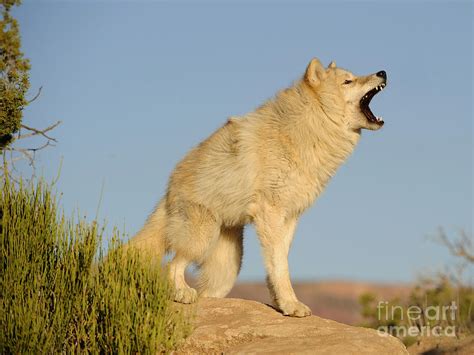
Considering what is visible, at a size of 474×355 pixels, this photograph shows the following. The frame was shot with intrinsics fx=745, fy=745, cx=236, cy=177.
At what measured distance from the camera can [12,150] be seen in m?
8.41

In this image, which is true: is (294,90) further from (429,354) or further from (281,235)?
(429,354)

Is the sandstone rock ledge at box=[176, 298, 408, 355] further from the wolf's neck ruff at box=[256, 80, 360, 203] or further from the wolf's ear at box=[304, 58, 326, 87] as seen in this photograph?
the wolf's ear at box=[304, 58, 326, 87]

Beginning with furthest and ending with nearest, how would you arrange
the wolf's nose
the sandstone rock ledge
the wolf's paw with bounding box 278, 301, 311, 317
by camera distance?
the wolf's nose
the wolf's paw with bounding box 278, 301, 311, 317
the sandstone rock ledge

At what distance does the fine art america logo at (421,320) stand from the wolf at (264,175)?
334 centimetres

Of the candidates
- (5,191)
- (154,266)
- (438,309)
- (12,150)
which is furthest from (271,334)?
(438,309)

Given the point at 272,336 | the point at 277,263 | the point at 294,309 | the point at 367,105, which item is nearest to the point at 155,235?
the point at 277,263

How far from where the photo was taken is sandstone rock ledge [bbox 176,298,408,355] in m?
6.77

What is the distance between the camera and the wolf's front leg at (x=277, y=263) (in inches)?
300

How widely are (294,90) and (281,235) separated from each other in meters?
1.76

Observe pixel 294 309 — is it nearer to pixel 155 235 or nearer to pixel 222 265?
pixel 222 265

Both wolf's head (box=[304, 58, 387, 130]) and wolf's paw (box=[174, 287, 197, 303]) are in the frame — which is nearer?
wolf's paw (box=[174, 287, 197, 303])

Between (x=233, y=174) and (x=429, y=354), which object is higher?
(x=233, y=174)

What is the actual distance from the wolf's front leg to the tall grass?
1.08m

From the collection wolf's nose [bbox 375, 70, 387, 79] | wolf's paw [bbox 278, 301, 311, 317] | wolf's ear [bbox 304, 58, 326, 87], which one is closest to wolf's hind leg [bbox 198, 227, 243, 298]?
wolf's paw [bbox 278, 301, 311, 317]
